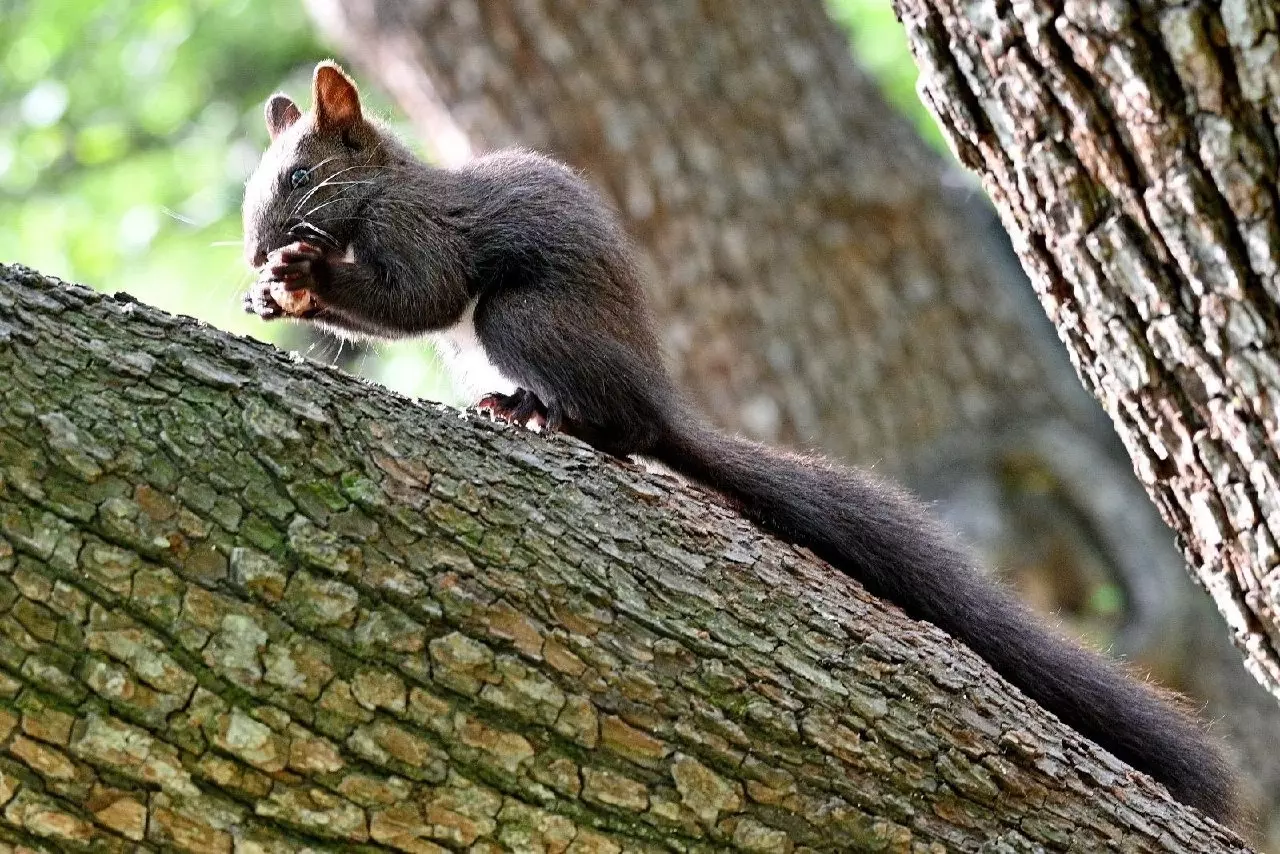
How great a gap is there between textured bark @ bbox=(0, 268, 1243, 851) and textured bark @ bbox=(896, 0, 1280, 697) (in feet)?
1.82

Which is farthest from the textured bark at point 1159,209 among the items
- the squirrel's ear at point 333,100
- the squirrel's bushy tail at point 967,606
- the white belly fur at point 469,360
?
the squirrel's ear at point 333,100

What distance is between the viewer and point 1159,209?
8.14 ft

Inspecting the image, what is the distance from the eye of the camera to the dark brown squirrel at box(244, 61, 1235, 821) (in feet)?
10.7

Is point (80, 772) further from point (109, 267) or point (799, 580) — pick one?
point (109, 267)

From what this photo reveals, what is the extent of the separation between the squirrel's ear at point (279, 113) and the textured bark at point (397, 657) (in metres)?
2.22

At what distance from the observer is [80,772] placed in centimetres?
212

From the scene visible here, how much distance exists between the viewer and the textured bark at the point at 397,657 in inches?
85.0

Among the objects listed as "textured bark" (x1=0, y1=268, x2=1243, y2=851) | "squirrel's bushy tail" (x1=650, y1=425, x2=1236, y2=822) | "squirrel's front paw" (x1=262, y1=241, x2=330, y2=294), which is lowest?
"textured bark" (x1=0, y1=268, x2=1243, y2=851)

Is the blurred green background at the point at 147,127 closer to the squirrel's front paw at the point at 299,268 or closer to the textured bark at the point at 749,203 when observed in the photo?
the textured bark at the point at 749,203

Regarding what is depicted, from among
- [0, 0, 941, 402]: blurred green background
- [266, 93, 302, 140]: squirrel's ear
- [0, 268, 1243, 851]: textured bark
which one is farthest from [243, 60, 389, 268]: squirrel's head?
[0, 0, 941, 402]: blurred green background

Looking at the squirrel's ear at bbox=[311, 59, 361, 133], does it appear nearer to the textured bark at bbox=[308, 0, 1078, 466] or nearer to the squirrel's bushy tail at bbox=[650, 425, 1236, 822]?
the squirrel's bushy tail at bbox=[650, 425, 1236, 822]

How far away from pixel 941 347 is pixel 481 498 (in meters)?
4.40

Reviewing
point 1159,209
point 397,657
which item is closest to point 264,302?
point 397,657

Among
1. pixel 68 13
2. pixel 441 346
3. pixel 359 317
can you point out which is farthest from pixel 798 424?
pixel 68 13
